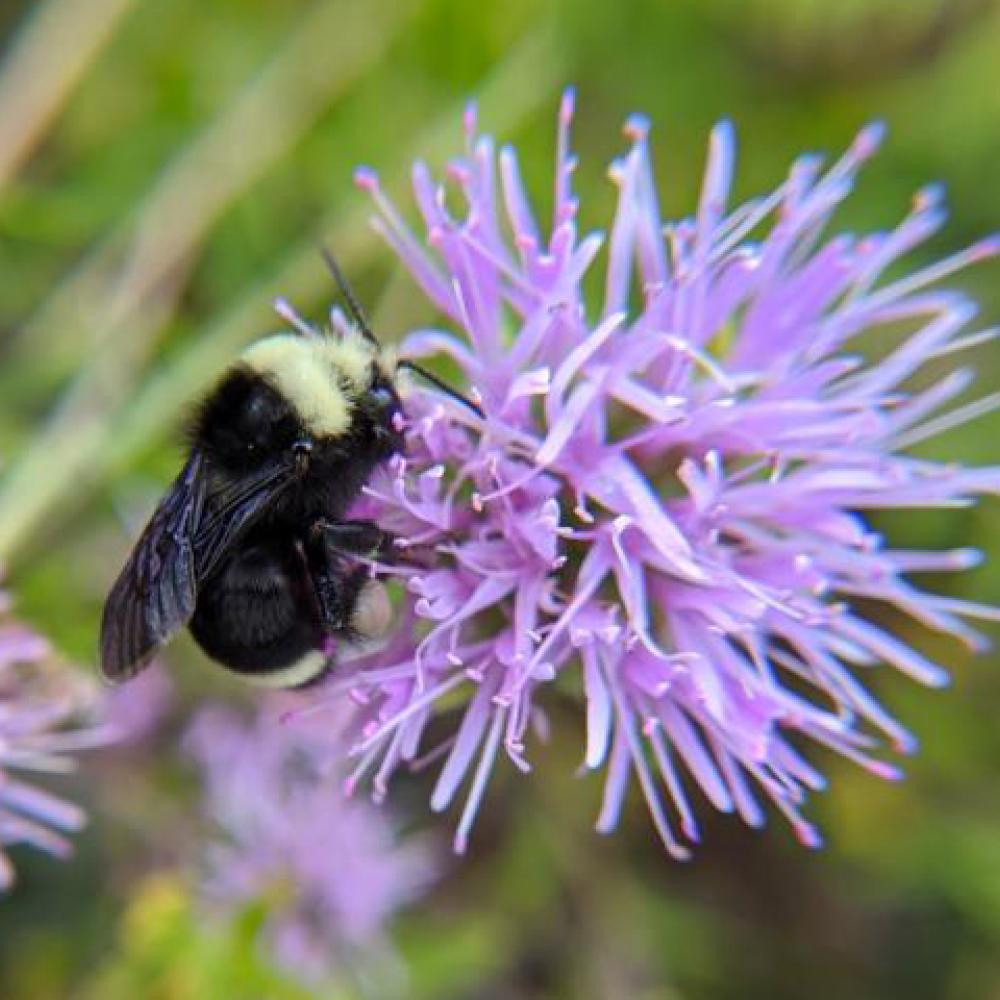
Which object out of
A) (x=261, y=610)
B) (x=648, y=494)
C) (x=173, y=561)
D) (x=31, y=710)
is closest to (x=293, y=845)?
(x=31, y=710)

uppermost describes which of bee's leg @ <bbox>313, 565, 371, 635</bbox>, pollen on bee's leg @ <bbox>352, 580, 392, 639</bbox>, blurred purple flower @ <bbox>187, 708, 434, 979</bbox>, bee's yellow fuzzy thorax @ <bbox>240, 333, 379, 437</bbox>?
bee's yellow fuzzy thorax @ <bbox>240, 333, 379, 437</bbox>

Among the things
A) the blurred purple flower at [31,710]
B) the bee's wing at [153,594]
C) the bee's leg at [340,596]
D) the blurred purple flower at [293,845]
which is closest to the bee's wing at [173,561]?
the bee's wing at [153,594]

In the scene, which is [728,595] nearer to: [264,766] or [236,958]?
[236,958]

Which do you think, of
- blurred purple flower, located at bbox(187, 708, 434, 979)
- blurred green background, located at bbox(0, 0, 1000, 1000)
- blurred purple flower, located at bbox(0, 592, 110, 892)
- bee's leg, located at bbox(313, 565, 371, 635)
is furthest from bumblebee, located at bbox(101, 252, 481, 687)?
blurred green background, located at bbox(0, 0, 1000, 1000)

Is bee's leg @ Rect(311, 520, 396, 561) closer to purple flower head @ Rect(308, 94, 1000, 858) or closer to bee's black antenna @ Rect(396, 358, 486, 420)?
purple flower head @ Rect(308, 94, 1000, 858)

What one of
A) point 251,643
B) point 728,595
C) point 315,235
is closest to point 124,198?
point 315,235

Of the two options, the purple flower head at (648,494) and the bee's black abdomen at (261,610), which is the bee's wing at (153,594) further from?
the purple flower head at (648,494)
